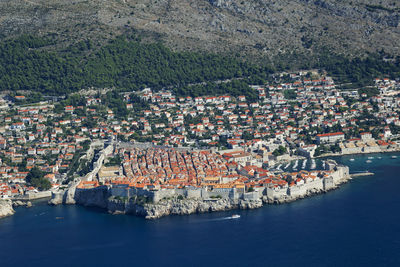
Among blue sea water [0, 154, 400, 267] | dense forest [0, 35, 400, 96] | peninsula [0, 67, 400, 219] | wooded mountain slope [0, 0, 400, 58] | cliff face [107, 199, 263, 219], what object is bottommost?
blue sea water [0, 154, 400, 267]

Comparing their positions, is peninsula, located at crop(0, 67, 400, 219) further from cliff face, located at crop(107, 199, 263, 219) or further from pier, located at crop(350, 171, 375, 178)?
pier, located at crop(350, 171, 375, 178)

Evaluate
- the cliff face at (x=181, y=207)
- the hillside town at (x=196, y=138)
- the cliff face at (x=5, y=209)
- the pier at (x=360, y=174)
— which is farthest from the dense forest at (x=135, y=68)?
the cliff face at (x=181, y=207)

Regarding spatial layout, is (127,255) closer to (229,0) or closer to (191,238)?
(191,238)

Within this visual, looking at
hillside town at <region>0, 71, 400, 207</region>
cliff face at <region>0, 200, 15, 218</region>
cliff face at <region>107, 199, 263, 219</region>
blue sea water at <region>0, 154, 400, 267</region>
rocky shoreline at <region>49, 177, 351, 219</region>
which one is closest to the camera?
blue sea water at <region>0, 154, 400, 267</region>

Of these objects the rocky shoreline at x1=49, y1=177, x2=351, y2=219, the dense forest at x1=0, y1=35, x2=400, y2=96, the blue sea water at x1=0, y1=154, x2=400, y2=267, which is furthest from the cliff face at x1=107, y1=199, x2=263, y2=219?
the dense forest at x1=0, y1=35, x2=400, y2=96

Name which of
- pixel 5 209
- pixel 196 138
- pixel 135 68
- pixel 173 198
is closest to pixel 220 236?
pixel 173 198

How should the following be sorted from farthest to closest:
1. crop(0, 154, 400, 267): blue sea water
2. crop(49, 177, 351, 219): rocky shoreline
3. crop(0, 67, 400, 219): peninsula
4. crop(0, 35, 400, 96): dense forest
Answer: crop(0, 35, 400, 96): dense forest, crop(0, 67, 400, 219): peninsula, crop(49, 177, 351, 219): rocky shoreline, crop(0, 154, 400, 267): blue sea water

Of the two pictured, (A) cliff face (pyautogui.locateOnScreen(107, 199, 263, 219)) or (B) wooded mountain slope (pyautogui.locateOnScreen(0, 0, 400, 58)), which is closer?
(A) cliff face (pyautogui.locateOnScreen(107, 199, 263, 219))

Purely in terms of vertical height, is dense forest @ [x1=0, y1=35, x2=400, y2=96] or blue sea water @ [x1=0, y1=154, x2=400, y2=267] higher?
dense forest @ [x1=0, y1=35, x2=400, y2=96]

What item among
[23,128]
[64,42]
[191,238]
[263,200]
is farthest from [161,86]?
[191,238]
